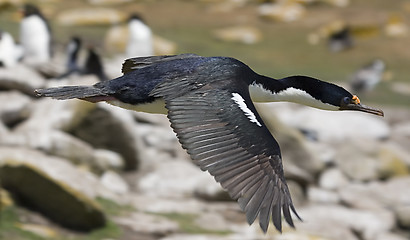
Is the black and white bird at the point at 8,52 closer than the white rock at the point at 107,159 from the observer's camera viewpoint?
No

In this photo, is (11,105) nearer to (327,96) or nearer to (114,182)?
(114,182)

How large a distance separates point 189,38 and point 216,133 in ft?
47.9

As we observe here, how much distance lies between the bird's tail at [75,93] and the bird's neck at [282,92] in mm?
884

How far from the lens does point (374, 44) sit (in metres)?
19.7

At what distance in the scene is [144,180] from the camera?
28.7ft

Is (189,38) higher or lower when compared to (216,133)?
higher

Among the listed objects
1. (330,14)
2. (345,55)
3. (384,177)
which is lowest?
(384,177)

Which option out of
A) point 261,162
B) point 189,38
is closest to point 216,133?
point 261,162

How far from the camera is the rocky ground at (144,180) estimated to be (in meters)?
6.41

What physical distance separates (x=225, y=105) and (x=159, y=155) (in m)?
5.46

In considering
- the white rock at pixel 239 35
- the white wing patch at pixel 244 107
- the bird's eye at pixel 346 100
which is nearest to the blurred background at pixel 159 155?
the white rock at pixel 239 35

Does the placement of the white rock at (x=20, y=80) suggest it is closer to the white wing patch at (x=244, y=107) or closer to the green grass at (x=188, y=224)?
the green grass at (x=188, y=224)

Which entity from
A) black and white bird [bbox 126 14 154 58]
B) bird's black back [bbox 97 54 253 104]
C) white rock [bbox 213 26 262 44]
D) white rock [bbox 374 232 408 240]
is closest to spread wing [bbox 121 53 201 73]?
bird's black back [bbox 97 54 253 104]

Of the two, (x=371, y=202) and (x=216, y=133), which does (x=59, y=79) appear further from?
(x=216, y=133)
